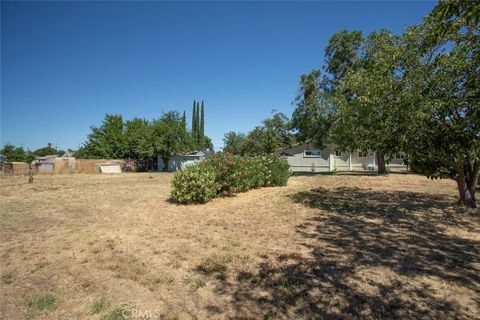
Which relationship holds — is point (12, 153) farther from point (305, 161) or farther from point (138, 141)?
point (305, 161)

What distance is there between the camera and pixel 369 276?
3.81 m

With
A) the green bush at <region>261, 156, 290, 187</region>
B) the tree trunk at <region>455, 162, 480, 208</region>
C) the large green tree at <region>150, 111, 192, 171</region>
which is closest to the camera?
the tree trunk at <region>455, 162, 480, 208</region>

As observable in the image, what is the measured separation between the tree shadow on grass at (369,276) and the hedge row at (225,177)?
14.0 feet

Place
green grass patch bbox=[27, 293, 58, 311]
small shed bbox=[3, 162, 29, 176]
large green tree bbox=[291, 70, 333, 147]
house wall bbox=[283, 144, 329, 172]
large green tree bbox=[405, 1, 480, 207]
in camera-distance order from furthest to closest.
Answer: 1. house wall bbox=[283, 144, 329, 172]
2. small shed bbox=[3, 162, 29, 176]
3. large green tree bbox=[291, 70, 333, 147]
4. large green tree bbox=[405, 1, 480, 207]
5. green grass patch bbox=[27, 293, 58, 311]

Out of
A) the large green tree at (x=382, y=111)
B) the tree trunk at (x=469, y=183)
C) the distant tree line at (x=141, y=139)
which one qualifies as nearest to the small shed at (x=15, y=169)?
the distant tree line at (x=141, y=139)

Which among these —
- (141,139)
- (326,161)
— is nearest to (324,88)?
(326,161)

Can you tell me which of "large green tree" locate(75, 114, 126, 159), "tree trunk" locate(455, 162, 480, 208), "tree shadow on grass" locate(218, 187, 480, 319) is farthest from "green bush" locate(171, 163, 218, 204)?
"large green tree" locate(75, 114, 126, 159)

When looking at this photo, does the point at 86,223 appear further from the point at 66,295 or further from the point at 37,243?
the point at 66,295

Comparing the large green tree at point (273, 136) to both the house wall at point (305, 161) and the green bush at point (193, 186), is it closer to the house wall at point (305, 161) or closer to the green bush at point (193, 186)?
the house wall at point (305, 161)

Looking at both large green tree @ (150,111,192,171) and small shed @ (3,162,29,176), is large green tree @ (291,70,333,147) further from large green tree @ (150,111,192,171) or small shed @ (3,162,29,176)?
small shed @ (3,162,29,176)

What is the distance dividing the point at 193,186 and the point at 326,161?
2195 centimetres

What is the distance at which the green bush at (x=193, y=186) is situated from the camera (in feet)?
31.3

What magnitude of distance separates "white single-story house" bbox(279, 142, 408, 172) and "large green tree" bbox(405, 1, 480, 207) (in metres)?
20.7

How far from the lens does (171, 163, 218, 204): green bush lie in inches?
376
